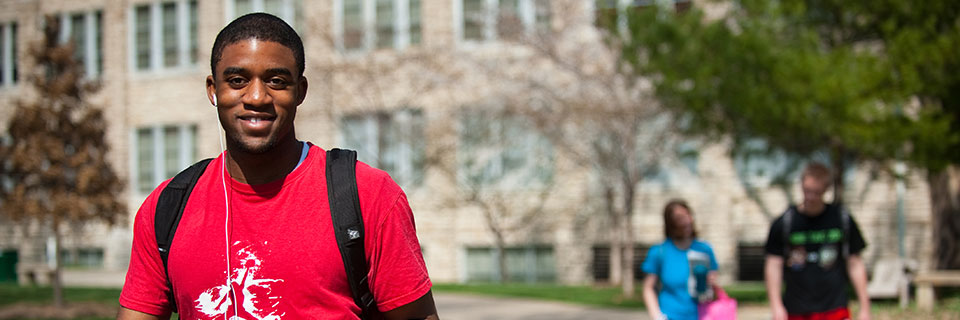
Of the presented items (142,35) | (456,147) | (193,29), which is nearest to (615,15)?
(456,147)

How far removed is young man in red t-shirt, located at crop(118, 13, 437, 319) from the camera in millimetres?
2322

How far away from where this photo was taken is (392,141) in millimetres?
24703

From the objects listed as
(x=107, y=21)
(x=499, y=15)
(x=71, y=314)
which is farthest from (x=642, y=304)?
(x=107, y=21)

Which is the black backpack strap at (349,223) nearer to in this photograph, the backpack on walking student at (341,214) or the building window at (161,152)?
the backpack on walking student at (341,214)

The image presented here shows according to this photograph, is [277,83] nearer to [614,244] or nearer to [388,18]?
[614,244]

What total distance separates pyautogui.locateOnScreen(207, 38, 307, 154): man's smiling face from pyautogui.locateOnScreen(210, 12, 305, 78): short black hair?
12 millimetres

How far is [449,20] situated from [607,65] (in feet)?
25.3

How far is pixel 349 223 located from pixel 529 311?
12.8 metres

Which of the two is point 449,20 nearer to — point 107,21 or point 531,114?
point 531,114

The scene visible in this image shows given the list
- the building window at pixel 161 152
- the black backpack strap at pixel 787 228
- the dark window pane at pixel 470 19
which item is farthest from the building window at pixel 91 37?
the black backpack strap at pixel 787 228

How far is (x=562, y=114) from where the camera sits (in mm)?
A: 19000

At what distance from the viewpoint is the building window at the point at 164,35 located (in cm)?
2869

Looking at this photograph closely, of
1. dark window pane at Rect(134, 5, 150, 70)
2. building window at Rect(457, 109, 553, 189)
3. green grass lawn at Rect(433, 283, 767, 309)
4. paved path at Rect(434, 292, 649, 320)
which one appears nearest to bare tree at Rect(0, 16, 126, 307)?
paved path at Rect(434, 292, 649, 320)

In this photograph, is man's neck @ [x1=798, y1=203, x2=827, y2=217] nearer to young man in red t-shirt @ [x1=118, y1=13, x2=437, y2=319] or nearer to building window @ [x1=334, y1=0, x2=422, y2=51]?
young man in red t-shirt @ [x1=118, y1=13, x2=437, y2=319]
